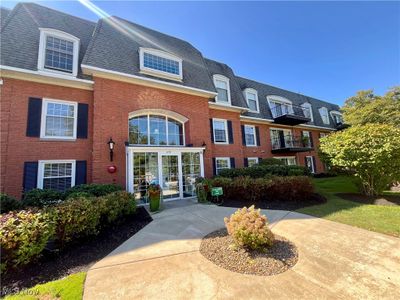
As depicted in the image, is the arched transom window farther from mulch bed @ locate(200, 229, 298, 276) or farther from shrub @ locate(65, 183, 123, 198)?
mulch bed @ locate(200, 229, 298, 276)

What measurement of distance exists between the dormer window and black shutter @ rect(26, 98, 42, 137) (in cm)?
1044

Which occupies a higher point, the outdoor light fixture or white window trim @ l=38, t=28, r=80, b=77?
white window trim @ l=38, t=28, r=80, b=77

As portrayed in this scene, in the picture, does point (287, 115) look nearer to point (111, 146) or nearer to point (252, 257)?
point (111, 146)

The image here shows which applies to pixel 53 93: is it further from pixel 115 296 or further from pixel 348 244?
pixel 348 244

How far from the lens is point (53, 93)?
8461 mm

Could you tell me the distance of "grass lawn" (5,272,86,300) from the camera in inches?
110

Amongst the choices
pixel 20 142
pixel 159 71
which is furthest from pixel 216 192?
pixel 20 142

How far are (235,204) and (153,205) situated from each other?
3658 mm

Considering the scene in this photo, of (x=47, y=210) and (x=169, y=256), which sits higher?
(x=47, y=210)

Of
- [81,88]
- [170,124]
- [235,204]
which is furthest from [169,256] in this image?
[81,88]

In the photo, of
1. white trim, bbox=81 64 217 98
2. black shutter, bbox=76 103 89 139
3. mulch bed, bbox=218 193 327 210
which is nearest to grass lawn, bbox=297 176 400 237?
mulch bed, bbox=218 193 327 210

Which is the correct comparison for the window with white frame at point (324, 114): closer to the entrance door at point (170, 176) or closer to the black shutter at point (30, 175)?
the entrance door at point (170, 176)

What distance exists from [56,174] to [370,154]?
1390 centimetres

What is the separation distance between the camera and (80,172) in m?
8.45
